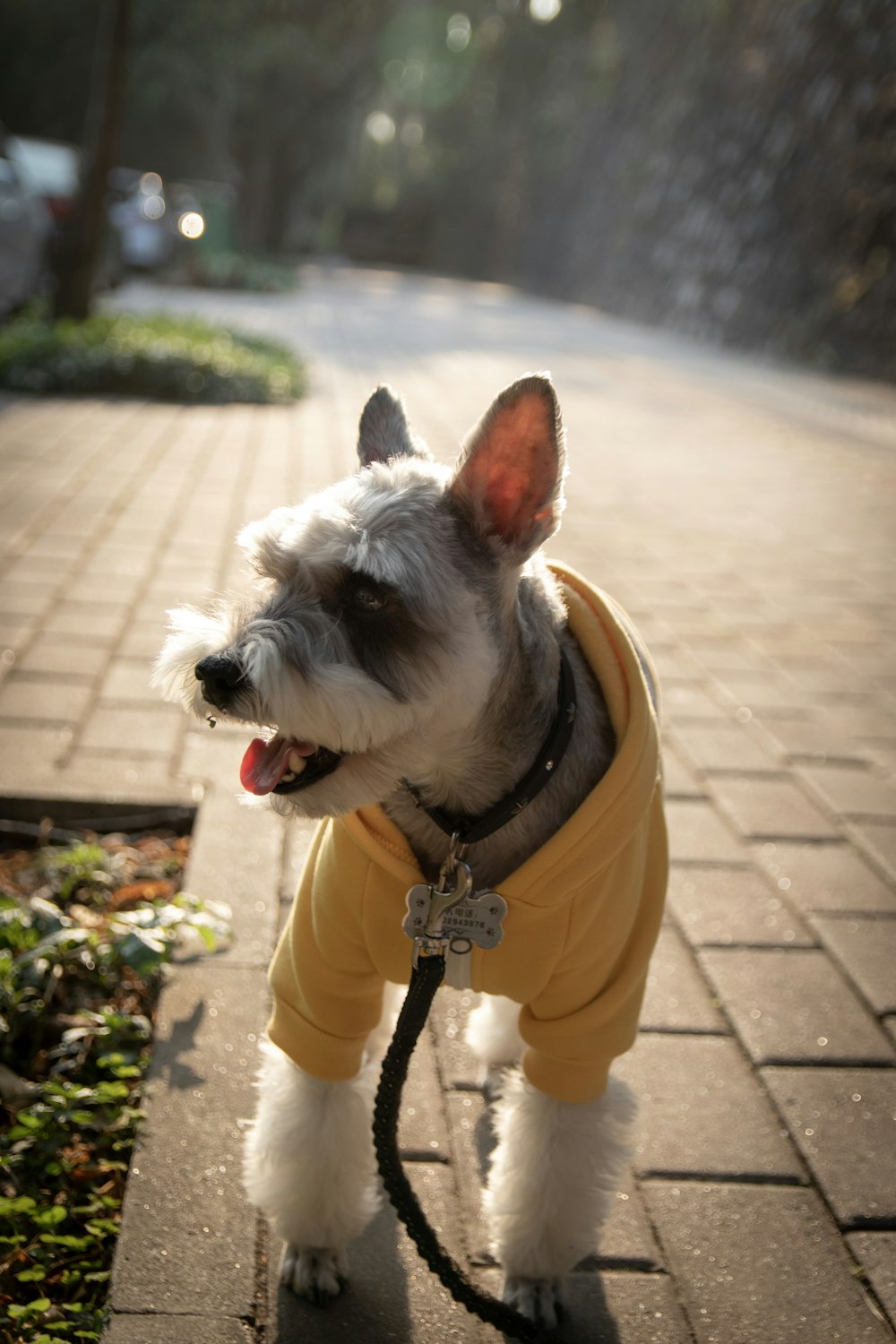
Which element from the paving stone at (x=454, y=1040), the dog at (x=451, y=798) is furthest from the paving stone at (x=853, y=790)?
the dog at (x=451, y=798)

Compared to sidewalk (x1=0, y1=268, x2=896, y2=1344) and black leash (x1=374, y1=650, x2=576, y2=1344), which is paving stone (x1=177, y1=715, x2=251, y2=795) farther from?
black leash (x1=374, y1=650, x2=576, y2=1344)

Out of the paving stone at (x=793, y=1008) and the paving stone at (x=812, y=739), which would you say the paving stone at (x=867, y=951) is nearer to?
the paving stone at (x=793, y=1008)

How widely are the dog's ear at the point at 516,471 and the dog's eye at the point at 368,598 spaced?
0.96ft

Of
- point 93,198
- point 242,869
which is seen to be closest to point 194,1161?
point 242,869

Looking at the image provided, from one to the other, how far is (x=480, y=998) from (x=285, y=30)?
25697 millimetres

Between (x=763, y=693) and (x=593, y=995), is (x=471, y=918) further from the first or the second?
(x=763, y=693)

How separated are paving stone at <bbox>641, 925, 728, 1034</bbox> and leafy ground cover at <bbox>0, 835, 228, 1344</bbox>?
4.00 ft

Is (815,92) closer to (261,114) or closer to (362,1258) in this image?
(261,114)

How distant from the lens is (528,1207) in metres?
2.16

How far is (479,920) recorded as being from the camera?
2041 millimetres

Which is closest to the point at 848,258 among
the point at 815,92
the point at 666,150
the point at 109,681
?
the point at 815,92

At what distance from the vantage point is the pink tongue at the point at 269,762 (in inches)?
77.0

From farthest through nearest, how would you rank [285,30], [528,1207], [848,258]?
1. [285,30]
2. [848,258]
3. [528,1207]

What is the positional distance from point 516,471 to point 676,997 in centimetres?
167
